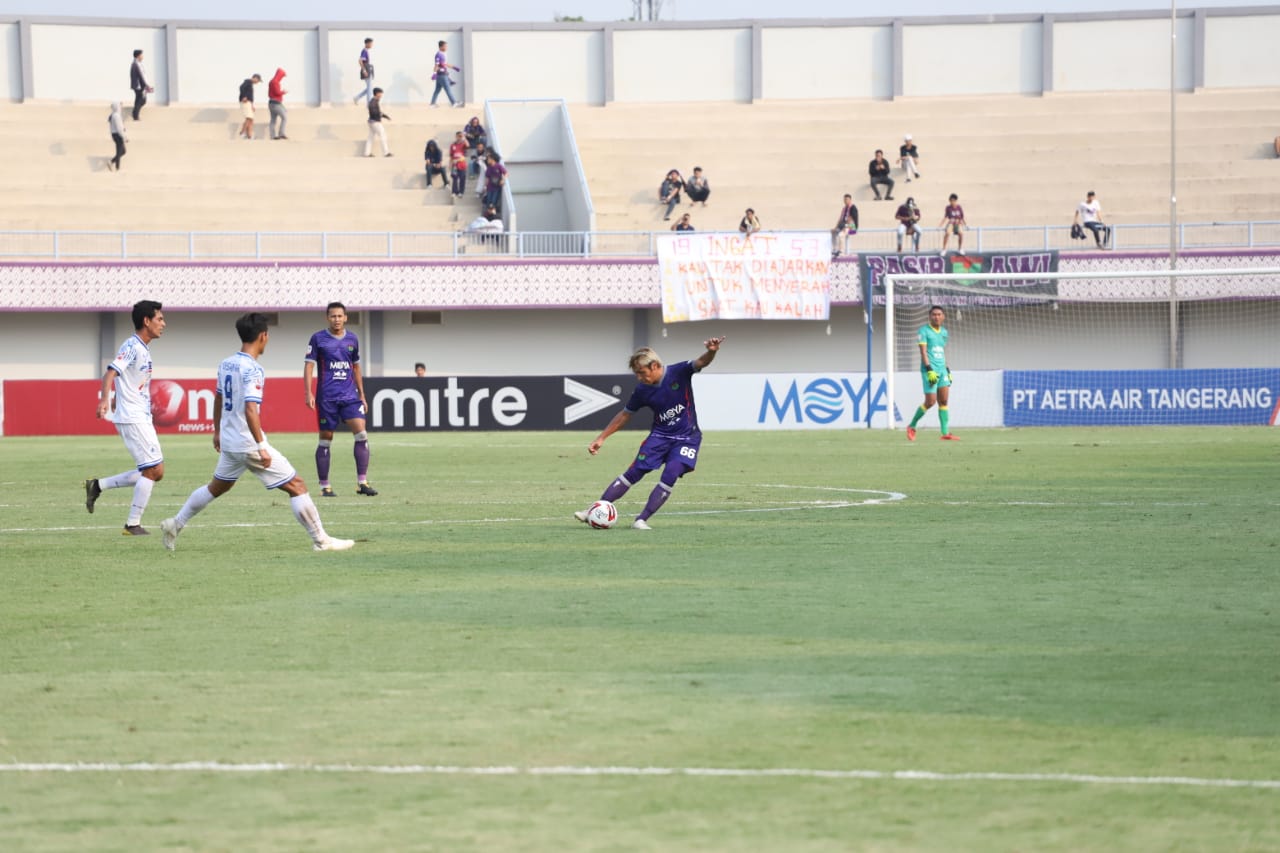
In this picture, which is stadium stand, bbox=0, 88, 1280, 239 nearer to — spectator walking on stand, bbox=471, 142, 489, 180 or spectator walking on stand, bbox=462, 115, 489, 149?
spectator walking on stand, bbox=471, 142, 489, 180

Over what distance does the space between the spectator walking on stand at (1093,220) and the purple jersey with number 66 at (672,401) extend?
32276 mm

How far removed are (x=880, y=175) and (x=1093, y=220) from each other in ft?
19.9

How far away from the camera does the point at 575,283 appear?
44.4 metres

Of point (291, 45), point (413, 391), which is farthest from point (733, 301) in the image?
point (291, 45)

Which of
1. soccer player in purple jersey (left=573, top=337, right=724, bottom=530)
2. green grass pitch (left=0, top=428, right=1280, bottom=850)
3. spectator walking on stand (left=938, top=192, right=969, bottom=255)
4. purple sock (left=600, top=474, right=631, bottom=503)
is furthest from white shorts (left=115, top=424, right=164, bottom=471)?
spectator walking on stand (left=938, top=192, right=969, bottom=255)

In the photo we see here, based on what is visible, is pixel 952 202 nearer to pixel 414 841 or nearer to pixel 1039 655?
pixel 1039 655

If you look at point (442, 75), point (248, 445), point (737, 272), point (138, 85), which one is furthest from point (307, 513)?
point (442, 75)

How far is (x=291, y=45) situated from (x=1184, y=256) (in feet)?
94.9

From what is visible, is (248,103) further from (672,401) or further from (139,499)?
(672,401)

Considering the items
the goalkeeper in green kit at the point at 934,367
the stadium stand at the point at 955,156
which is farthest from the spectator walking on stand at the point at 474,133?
the goalkeeper in green kit at the point at 934,367

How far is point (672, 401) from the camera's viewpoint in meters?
13.6

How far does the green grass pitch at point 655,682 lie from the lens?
5062 millimetres

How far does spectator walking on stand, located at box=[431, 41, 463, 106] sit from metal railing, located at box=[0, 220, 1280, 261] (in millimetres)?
9735

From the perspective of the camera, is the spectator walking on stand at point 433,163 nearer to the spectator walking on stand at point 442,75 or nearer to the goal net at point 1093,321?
the spectator walking on stand at point 442,75
